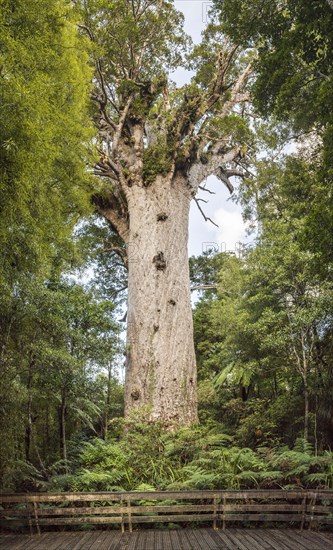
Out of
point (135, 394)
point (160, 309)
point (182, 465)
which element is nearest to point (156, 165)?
point (160, 309)

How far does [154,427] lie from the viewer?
6.68m

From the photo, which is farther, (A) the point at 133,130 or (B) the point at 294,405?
(A) the point at 133,130

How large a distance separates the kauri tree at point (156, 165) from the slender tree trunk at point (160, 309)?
20mm

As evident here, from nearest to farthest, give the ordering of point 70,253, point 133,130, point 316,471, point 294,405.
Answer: point 316,471
point 70,253
point 294,405
point 133,130

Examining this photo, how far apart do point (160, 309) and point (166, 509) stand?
377 centimetres

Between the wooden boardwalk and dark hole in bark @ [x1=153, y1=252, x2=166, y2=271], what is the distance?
473cm

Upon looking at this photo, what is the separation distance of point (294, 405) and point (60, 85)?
8.02 m

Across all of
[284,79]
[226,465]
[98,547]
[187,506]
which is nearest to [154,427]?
[226,465]

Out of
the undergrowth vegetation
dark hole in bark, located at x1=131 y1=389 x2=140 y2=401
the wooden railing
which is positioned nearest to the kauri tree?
dark hole in bark, located at x1=131 y1=389 x2=140 y2=401

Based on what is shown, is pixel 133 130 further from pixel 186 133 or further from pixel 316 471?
pixel 316 471

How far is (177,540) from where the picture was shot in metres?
4.46

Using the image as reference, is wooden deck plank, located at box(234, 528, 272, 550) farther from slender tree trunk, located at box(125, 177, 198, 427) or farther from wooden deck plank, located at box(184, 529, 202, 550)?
slender tree trunk, located at box(125, 177, 198, 427)

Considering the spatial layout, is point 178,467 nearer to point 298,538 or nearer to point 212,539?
point 212,539

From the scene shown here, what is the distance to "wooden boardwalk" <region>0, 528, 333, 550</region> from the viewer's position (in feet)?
13.9
